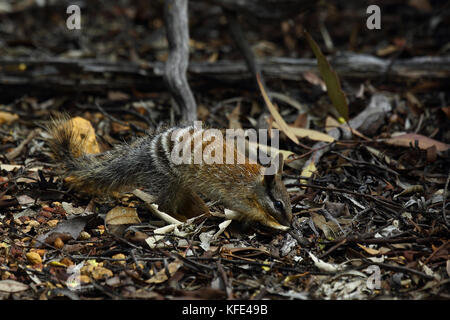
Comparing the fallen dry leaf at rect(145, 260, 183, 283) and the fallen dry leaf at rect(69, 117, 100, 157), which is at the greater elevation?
the fallen dry leaf at rect(69, 117, 100, 157)

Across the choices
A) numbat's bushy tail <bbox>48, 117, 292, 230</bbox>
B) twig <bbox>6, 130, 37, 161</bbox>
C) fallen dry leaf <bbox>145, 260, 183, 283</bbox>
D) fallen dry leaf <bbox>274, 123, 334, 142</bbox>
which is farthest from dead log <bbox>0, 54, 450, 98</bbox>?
fallen dry leaf <bbox>145, 260, 183, 283</bbox>

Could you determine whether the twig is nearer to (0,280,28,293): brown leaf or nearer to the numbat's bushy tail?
the numbat's bushy tail

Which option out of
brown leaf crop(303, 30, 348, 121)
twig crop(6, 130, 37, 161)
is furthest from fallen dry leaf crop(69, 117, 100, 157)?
brown leaf crop(303, 30, 348, 121)

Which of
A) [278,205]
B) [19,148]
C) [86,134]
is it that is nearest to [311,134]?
[278,205]

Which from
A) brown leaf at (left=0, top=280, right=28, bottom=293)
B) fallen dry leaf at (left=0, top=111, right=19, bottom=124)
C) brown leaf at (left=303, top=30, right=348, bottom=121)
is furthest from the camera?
fallen dry leaf at (left=0, top=111, right=19, bottom=124)

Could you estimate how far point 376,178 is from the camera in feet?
14.8

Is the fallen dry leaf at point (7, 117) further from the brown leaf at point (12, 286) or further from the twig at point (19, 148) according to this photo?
the brown leaf at point (12, 286)

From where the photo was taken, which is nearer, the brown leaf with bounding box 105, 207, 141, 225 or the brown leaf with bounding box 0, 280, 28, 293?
the brown leaf with bounding box 0, 280, 28, 293

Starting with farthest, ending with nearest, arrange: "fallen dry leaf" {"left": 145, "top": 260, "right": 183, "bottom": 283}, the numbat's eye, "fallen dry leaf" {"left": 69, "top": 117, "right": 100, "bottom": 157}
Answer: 1. "fallen dry leaf" {"left": 69, "top": 117, "right": 100, "bottom": 157}
2. the numbat's eye
3. "fallen dry leaf" {"left": 145, "top": 260, "right": 183, "bottom": 283}

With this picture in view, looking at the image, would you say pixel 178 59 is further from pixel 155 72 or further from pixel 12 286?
pixel 12 286

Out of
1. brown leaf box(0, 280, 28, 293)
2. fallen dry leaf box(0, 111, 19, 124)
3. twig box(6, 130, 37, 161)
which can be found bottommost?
brown leaf box(0, 280, 28, 293)

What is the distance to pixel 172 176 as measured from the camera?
4.25m

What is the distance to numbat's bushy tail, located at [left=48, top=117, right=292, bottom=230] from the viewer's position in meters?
4.02
